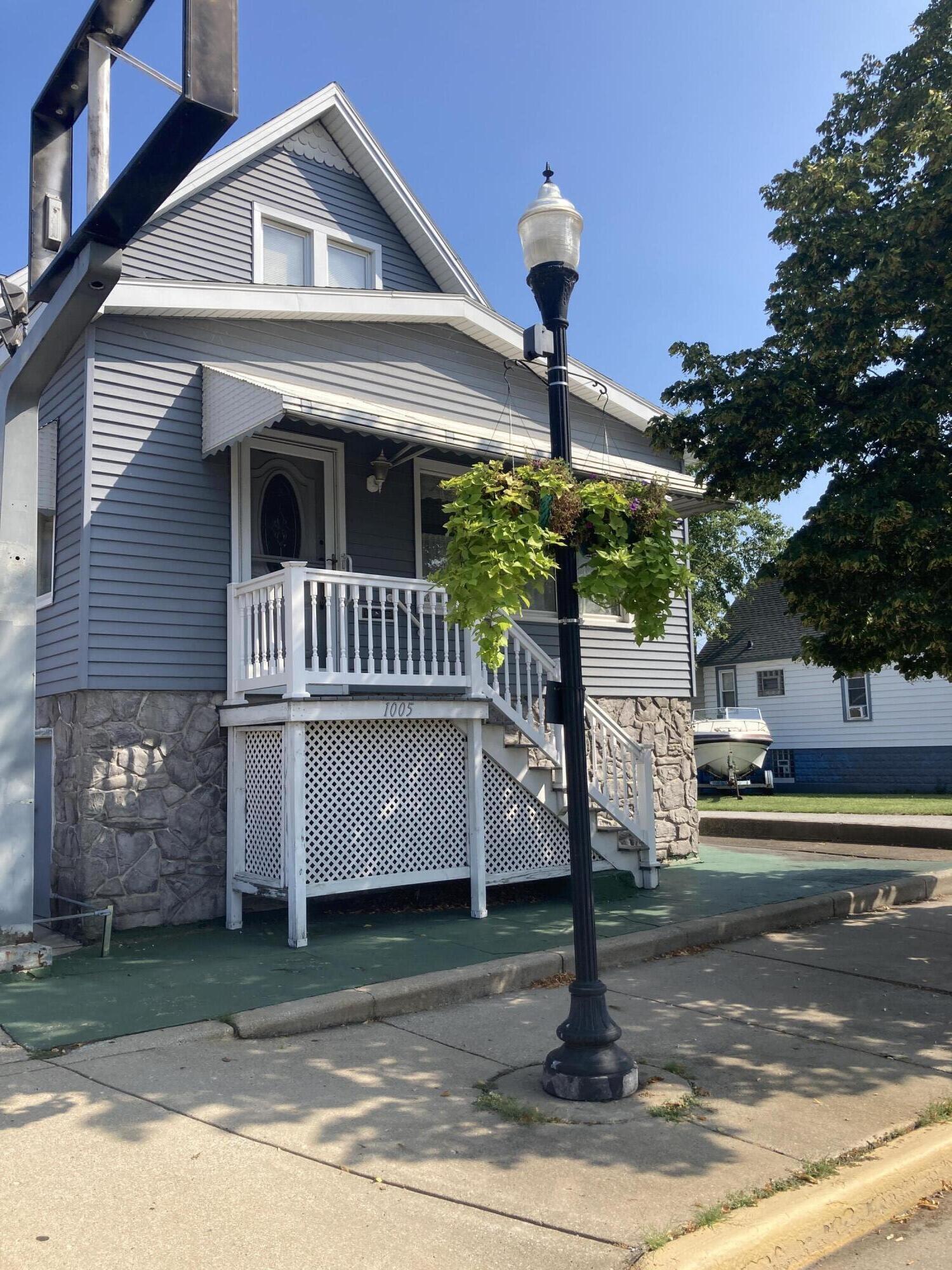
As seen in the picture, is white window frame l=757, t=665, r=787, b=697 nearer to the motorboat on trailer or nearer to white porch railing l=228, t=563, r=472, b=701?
the motorboat on trailer

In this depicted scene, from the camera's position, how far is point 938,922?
31.2 ft

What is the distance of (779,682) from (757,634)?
191 cm

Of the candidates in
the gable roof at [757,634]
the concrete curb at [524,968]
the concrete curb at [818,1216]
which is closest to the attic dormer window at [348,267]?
the concrete curb at [524,968]

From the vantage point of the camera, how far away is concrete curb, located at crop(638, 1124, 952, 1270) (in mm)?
3498

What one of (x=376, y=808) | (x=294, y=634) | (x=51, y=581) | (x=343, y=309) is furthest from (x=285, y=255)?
(x=376, y=808)

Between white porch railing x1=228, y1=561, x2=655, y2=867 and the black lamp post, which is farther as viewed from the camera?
white porch railing x1=228, y1=561, x2=655, y2=867

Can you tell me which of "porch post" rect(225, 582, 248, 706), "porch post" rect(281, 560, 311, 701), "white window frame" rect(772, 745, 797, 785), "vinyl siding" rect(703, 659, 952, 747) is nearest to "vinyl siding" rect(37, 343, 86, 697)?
"porch post" rect(225, 582, 248, 706)

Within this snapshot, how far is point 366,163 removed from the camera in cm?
1261

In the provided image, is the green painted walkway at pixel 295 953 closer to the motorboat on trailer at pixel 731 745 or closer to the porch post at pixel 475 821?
the porch post at pixel 475 821

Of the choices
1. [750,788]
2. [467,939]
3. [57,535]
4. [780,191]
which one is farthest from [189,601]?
[750,788]

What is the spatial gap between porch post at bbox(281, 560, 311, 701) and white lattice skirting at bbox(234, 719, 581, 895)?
1.27 ft

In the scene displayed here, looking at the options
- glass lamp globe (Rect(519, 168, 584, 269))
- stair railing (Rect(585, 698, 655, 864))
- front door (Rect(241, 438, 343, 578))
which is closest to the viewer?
glass lamp globe (Rect(519, 168, 584, 269))

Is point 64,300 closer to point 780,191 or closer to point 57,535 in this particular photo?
point 57,535

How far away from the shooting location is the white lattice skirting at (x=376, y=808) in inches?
344
